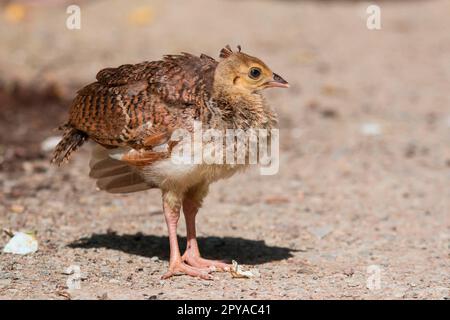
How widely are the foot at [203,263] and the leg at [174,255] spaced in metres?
0.17

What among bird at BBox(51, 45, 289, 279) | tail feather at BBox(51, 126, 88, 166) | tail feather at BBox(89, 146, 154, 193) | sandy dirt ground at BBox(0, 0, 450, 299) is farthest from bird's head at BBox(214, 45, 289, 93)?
sandy dirt ground at BBox(0, 0, 450, 299)

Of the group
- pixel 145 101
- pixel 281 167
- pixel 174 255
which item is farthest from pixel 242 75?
pixel 281 167

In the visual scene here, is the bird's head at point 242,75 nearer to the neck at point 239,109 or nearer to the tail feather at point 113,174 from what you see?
the neck at point 239,109

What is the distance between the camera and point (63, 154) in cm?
643

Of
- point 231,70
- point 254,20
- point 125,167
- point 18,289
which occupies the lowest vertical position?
point 18,289

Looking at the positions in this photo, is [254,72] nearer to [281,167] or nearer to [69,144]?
[69,144]

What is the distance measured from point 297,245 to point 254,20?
361 inches

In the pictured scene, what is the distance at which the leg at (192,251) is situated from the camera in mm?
6271

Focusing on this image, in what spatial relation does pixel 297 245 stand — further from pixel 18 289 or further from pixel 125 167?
pixel 18 289

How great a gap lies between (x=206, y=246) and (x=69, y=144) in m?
1.46

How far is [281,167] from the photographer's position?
31.2 feet

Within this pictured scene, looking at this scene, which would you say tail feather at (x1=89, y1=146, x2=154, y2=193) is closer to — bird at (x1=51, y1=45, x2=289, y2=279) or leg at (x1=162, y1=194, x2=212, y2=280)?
bird at (x1=51, y1=45, x2=289, y2=279)

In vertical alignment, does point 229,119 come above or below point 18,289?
above

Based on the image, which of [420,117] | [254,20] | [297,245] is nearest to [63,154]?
[297,245]
